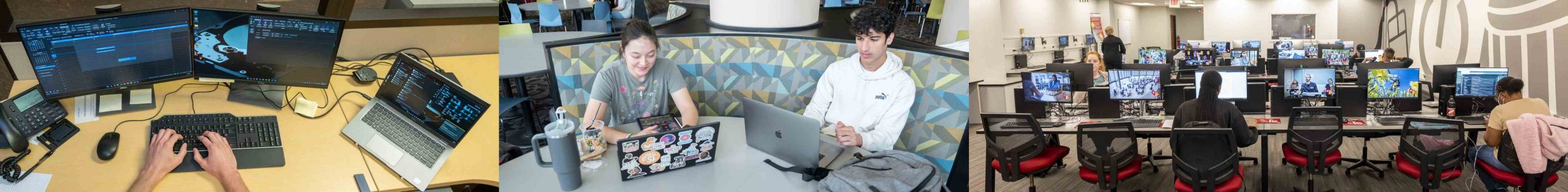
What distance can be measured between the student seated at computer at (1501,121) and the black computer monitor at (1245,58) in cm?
294

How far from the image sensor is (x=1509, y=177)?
3822 millimetres

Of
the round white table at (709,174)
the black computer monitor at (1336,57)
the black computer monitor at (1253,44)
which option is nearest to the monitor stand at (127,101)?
the round white table at (709,174)

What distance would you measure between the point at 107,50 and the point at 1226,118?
4.74 m

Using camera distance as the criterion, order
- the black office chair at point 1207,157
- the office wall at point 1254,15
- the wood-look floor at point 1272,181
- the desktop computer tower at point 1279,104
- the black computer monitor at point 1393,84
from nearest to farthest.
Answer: the black office chair at point 1207,157
the wood-look floor at point 1272,181
the black computer monitor at point 1393,84
the desktop computer tower at point 1279,104
the office wall at point 1254,15

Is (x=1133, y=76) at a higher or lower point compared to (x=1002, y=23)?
lower

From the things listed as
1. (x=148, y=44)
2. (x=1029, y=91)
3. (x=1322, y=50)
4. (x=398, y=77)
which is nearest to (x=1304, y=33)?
(x=1322, y=50)

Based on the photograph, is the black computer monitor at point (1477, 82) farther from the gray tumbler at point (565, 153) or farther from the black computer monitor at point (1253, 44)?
the gray tumbler at point (565, 153)

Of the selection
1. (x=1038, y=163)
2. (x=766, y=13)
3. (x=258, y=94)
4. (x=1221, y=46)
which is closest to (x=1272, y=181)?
(x=1038, y=163)

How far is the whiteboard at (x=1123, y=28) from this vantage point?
6668mm

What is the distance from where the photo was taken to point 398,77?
2.51 metres

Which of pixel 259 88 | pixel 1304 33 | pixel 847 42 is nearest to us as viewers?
pixel 847 42

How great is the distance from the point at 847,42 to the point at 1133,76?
12.6 ft

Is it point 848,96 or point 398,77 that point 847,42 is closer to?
point 848,96

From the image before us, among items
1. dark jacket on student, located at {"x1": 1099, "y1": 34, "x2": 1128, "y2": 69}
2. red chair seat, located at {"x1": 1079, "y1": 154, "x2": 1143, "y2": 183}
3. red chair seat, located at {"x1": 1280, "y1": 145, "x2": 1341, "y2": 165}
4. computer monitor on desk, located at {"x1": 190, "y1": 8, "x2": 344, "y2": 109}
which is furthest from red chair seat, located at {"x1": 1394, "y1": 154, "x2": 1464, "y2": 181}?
computer monitor on desk, located at {"x1": 190, "y1": 8, "x2": 344, "y2": 109}
